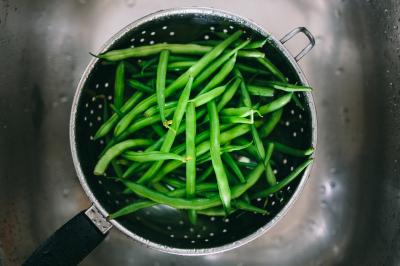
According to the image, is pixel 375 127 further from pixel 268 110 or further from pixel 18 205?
pixel 18 205

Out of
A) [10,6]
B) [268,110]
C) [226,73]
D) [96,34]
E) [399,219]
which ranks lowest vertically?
[399,219]

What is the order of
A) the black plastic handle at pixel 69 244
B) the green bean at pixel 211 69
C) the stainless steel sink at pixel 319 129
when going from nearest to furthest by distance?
the black plastic handle at pixel 69 244
the green bean at pixel 211 69
the stainless steel sink at pixel 319 129

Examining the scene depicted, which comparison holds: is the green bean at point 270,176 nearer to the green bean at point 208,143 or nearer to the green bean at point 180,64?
the green bean at point 208,143

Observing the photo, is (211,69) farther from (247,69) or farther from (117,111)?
(117,111)

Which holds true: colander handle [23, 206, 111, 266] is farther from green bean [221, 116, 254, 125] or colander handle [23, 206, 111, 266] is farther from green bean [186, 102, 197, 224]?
green bean [221, 116, 254, 125]


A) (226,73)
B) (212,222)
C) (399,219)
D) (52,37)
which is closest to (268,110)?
(226,73)

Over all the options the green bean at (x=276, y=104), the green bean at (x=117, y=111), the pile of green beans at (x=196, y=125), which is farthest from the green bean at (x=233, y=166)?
the green bean at (x=117, y=111)
